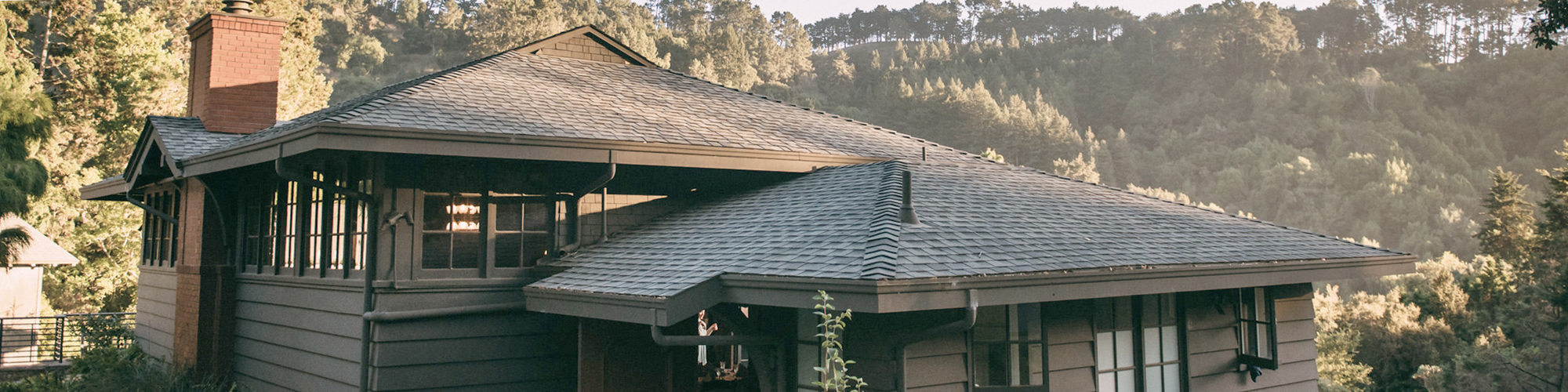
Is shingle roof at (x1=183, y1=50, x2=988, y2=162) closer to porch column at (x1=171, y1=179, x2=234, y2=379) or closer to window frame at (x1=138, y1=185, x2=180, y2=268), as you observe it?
porch column at (x1=171, y1=179, x2=234, y2=379)

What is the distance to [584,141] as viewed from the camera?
8.52 m

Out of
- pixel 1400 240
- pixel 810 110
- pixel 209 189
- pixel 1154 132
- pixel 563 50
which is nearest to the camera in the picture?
pixel 209 189

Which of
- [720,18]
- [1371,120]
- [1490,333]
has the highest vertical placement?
[720,18]

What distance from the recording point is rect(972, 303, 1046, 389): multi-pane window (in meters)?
7.50

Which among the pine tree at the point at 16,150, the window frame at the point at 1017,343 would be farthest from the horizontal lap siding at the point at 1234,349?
the pine tree at the point at 16,150

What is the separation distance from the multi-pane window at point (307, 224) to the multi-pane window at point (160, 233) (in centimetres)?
205

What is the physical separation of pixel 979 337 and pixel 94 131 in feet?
84.6

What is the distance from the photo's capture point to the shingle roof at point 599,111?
8703 millimetres

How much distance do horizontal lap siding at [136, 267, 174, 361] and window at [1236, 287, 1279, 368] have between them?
1192 centimetres

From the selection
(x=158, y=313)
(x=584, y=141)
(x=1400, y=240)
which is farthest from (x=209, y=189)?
(x=1400, y=240)

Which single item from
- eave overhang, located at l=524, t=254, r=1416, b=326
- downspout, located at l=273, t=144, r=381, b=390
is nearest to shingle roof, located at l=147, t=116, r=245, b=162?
downspout, located at l=273, t=144, r=381, b=390

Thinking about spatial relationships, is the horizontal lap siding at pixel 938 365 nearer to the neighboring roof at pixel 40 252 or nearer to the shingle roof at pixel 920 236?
the shingle roof at pixel 920 236

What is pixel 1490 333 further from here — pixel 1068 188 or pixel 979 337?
pixel 979 337

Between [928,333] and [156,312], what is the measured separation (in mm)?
11472
